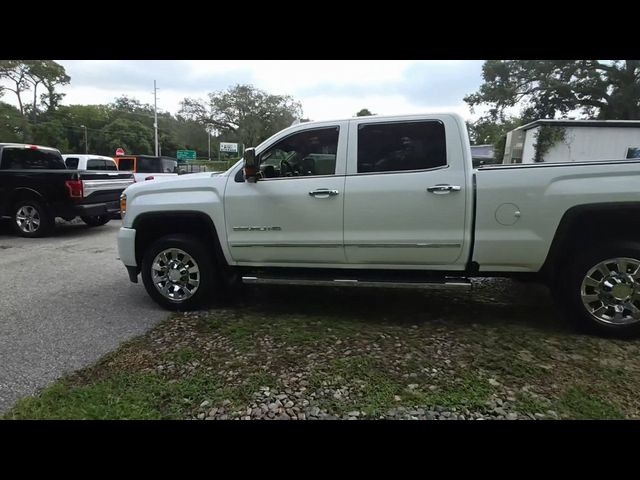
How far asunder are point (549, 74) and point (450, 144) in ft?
134

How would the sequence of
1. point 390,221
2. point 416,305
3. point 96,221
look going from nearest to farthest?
point 390,221, point 416,305, point 96,221

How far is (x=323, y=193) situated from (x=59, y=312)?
3.14 meters

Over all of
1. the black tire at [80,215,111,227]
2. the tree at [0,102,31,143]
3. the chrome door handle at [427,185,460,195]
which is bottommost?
the black tire at [80,215,111,227]

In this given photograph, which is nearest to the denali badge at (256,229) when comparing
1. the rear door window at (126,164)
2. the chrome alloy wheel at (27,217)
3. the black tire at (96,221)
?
the chrome alloy wheel at (27,217)

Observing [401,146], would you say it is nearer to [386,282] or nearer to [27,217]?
[386,282]

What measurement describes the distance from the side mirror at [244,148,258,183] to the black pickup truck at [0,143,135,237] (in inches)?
240

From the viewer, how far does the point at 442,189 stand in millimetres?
3738

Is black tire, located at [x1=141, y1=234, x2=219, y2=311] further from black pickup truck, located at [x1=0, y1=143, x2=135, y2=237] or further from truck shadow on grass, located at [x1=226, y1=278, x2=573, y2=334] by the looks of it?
black pickup truck, located at [x1=0, y1=143, x2=135, y2=237]

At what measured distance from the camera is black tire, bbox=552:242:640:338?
3551mm

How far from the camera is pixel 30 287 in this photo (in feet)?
17.7

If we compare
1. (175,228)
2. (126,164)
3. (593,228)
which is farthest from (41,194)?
(593,228)

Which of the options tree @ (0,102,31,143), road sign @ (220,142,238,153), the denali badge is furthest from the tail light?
tree @ (0,102,31,143)
